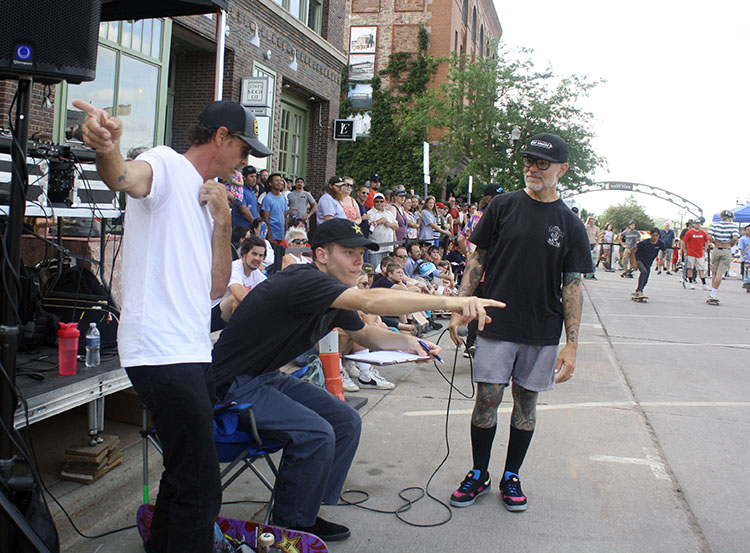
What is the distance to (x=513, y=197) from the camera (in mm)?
3990

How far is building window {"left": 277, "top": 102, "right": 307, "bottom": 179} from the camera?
17.8m

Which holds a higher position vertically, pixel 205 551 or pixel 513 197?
pixel 513 197

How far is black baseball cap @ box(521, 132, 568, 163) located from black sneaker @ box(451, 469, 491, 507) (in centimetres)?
188

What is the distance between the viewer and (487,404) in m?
3.89

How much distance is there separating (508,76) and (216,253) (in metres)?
26.4

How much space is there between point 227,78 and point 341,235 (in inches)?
450

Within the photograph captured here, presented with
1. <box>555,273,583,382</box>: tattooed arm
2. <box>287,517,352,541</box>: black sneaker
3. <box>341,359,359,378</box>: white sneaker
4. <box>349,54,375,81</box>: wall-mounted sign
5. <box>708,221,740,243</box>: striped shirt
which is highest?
<box>349,54,375,81</box>: wall-mounted sign

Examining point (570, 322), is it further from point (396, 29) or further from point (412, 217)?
point (396, 29)

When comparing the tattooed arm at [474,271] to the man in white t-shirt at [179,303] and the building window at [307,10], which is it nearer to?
the man in white t-shirt at [179,303]

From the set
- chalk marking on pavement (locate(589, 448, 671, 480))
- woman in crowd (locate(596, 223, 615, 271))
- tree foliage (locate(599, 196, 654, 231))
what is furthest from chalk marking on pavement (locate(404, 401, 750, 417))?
tree foliage (locate(599, 196, 654, 231))

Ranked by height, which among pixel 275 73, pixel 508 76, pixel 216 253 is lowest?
pixel 216 253

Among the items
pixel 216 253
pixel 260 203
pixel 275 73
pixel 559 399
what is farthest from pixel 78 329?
pixel 275 73

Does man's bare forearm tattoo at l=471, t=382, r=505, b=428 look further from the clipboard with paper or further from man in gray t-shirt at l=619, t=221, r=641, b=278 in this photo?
man in gray t-shirt at l=619, t=221, r=641, b=278

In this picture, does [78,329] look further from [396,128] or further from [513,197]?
[396,128]
